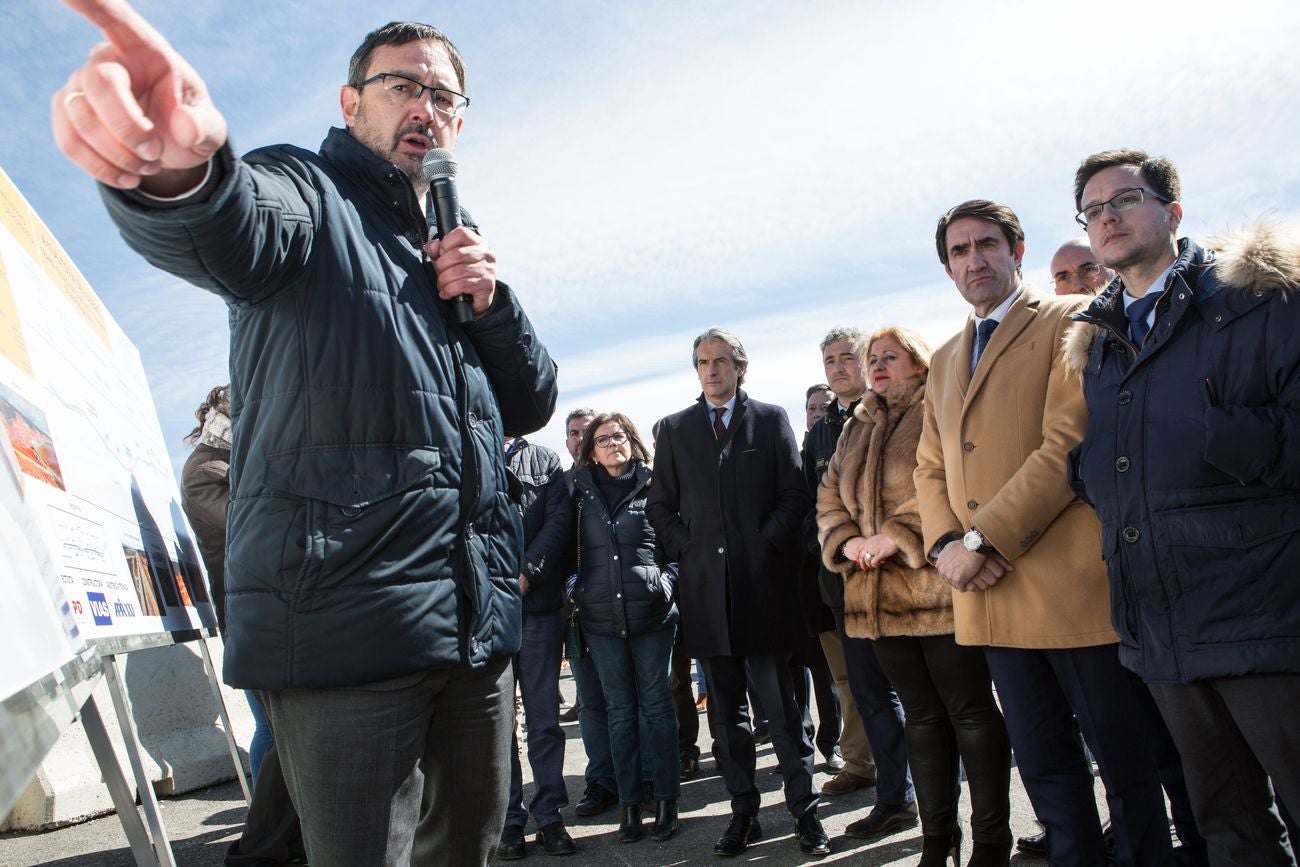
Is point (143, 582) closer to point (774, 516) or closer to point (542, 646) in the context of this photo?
point (542, 646)

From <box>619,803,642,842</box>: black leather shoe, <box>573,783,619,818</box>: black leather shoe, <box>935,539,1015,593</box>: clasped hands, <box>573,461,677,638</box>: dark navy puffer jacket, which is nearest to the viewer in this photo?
<box>935,539,1015,593</box>: clasped hands

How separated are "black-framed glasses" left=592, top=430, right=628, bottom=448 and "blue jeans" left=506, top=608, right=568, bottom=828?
1.03m

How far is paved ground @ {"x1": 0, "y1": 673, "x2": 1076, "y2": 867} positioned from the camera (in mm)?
4250

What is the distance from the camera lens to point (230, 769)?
6.65m

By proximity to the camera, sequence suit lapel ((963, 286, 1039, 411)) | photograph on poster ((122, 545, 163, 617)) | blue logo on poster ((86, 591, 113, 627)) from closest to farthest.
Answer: blue logo on poster ((86, 591, 113, 627))
photograph on poster ((122, 545, 163, 617))
suit lapel ((963, 286, 1039, 411))

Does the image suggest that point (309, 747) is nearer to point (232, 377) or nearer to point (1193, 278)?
point (232, 377)

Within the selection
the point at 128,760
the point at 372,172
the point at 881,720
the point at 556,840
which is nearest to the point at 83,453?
the point at 128,760

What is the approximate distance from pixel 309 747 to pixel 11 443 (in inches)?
33.9

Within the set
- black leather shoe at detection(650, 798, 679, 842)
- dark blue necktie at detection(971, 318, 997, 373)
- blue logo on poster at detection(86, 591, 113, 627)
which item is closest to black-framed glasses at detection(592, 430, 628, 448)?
black leather shoe at detection(650, 798, 679, 842)

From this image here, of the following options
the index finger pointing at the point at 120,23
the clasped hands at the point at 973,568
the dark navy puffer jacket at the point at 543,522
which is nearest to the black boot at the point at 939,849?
the clasped hands at the point at 973,568

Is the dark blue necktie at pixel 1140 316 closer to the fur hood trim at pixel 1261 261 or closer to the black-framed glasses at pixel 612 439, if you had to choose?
the fur hood trim at pixel 1261 261

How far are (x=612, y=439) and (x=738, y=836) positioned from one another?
2.36 meters

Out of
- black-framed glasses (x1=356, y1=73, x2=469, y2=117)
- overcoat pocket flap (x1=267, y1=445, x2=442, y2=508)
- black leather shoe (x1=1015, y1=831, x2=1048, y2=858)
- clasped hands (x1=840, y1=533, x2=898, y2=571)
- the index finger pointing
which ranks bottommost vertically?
black leather shoe (x1=1015, y1=831, x2=1048, y2=858)

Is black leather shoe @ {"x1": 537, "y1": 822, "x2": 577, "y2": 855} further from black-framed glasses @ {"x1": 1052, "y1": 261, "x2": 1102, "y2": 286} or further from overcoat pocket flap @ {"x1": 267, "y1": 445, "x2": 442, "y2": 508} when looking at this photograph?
black-framed glasses @ {"x1": 1052, "y1": 261, "x2": 1102, "y2": 286}
